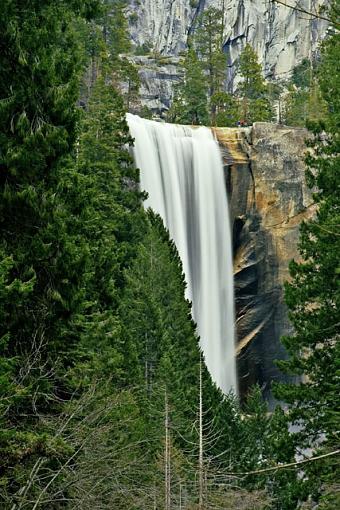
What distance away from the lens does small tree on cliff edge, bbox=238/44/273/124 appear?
55062 millimetres

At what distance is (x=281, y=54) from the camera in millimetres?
95750

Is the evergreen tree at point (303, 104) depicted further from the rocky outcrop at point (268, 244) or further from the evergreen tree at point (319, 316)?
the evergreen tree at point (319, 316)

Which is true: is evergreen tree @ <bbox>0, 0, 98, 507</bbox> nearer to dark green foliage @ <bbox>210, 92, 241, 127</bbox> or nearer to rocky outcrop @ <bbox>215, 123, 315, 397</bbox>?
rocky outcrop @ <bbox>215, 123, 315, 397</bbox>

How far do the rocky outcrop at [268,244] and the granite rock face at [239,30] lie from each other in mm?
52620

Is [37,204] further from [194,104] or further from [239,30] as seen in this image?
[239,30]

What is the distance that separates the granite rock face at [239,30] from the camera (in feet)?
310

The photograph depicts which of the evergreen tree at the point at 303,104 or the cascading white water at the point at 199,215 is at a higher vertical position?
the evergreen tree at the point at 303,104

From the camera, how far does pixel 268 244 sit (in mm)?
38031

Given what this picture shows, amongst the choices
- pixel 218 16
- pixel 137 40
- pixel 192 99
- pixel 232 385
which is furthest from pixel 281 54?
pixel 232 385

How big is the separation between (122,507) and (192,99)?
167ft

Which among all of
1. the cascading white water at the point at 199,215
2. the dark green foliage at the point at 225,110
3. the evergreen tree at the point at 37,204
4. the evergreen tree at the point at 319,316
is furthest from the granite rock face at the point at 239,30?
the evergreen tree at the point at 37,204

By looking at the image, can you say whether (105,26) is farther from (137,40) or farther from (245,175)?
(245,175)

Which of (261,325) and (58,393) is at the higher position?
(58,393)

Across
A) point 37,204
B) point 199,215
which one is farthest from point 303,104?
point 37,204
